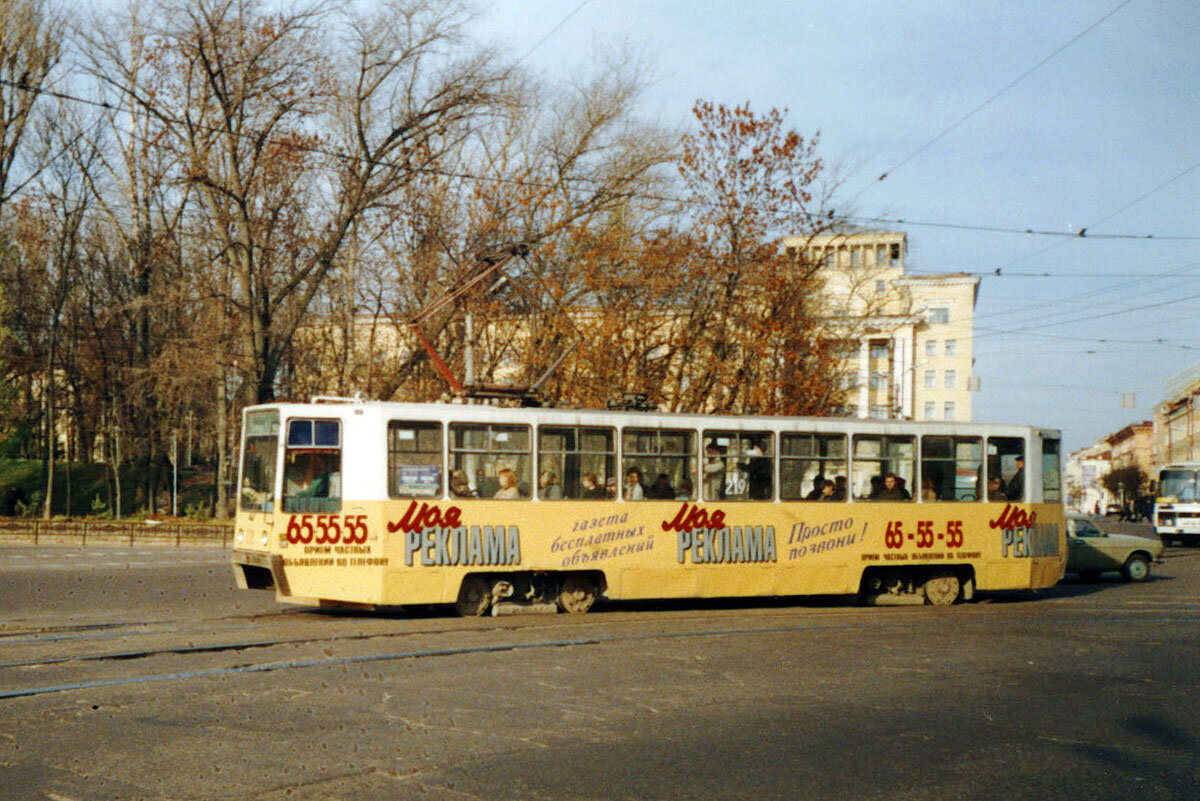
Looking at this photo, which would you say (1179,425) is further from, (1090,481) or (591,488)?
(591,488)

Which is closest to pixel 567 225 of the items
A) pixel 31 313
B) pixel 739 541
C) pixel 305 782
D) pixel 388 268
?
pixel 388 268

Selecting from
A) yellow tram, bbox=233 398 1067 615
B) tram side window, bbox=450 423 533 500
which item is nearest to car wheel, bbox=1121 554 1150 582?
yellow tram, bbox=233 398 1067 615

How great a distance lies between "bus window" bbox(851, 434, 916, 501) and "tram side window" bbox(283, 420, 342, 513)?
7.53 meters

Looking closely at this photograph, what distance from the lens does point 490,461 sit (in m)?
15.5

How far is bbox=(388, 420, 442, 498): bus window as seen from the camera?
15.0 m

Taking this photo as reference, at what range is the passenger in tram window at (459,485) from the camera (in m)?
15.3

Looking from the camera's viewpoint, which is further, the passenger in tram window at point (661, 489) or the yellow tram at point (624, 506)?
the passenger in tram window at point (661, 489)

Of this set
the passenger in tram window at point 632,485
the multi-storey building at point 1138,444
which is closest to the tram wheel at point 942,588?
the passenger in tram window at point 632,485

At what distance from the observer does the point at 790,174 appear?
33719 millimetres

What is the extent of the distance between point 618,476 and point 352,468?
3593 millimetres

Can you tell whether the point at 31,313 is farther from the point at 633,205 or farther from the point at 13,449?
the point at 633,205

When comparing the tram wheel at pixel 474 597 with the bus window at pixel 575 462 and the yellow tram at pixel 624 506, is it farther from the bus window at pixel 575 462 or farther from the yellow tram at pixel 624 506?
the bus window at pixel 575 462

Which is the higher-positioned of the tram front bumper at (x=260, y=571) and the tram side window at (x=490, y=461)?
the tram side window at (x=490, y=461)

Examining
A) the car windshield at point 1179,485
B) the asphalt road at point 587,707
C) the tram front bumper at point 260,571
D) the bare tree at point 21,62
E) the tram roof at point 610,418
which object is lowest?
the asphalt road at point 587,707
